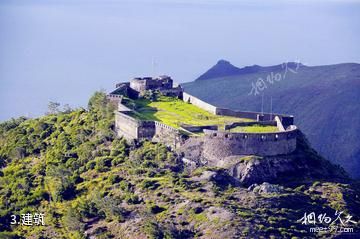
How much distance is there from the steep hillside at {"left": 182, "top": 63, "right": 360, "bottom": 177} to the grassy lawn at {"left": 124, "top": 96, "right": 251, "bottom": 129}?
90.7ft

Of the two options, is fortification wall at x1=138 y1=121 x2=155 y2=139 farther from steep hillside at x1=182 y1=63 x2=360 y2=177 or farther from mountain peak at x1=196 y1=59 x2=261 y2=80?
mountain peak at x1=196 y1=59 x2=261 y2=80

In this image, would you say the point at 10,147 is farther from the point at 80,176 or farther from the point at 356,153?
the point at 356,153

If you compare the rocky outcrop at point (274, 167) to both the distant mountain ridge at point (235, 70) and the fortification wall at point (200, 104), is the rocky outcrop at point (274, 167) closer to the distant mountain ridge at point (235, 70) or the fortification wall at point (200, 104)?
the fortification wall at point (200, 104)

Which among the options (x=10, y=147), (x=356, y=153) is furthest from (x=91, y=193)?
(x=356, y=153)

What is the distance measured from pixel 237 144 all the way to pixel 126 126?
10780 millimetres

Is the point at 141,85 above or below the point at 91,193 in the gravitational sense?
above

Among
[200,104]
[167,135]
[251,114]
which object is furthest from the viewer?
[200,104]

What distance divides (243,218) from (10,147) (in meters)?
28.8

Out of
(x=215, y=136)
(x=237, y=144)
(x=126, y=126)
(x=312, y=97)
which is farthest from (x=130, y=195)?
(x=312, y=97)

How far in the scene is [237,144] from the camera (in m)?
67.4

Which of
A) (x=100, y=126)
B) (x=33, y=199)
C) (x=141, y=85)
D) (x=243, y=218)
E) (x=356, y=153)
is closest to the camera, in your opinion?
(x=243, y=218)

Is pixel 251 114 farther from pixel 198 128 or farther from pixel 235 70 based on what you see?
pixel 235 70

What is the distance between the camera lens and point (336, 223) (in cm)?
6275

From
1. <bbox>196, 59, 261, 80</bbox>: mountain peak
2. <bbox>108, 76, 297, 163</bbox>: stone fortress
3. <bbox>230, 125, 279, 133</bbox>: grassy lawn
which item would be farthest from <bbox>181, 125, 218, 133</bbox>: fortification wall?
<bbox>196, 59, 261, 80</bbox>: mountain peak
